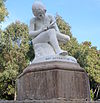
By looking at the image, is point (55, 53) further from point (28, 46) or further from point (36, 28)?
point (28, 46)

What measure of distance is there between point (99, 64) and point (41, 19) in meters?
15.0

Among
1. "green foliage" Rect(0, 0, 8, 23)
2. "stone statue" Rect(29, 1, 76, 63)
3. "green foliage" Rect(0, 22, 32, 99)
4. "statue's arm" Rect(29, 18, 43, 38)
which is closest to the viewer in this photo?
"stone statue" Rect(29, 1, 76, 63)

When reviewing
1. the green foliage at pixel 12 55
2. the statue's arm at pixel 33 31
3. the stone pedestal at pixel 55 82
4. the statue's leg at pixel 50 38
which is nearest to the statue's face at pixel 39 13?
the statue's arm at pixel 33 31

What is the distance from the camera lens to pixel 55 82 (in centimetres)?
334

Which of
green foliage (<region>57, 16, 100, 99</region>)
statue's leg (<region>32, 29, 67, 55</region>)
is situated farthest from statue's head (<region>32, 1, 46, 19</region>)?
green foliage (<region>57, 16, 100, 99</region>)

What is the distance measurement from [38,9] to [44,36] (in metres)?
0.66

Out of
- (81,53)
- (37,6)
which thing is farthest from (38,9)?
(81,53)

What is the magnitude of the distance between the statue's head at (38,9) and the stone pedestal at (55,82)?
48.7 inches

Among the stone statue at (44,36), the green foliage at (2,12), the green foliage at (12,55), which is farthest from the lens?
the green foliage at (12,55)

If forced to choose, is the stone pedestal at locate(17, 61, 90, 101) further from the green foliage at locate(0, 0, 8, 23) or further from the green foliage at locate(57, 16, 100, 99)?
the green foliage at locate(57, 16, 100, 99)

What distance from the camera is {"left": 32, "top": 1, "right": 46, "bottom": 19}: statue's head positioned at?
4.26 metres

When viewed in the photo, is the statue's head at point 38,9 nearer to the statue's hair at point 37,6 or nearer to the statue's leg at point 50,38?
the statue's hair at point 37,6

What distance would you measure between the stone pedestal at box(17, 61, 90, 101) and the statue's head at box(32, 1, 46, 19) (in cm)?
124

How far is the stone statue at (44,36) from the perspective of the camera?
12.7 feet
